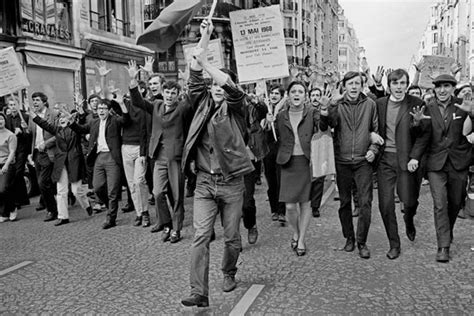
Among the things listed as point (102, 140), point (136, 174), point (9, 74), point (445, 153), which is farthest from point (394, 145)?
point (9, 74)

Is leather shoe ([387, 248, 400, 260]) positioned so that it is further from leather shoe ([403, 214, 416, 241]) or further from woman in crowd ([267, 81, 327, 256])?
woman in crowd ([267, 81, 327, 256])

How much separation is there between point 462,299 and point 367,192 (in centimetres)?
180

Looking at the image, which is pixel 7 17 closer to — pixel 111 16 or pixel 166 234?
pixel 111 16

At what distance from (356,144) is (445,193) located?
3.63ft

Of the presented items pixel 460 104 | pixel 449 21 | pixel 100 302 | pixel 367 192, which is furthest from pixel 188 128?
pixel 449 21

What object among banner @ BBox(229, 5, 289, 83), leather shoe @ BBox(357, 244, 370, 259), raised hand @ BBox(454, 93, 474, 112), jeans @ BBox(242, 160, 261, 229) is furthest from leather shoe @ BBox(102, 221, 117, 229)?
raised hand @ BBox(454, 93, 474, 112)

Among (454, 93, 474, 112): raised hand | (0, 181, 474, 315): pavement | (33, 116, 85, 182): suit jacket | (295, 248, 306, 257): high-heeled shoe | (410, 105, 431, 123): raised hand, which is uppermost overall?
(454, 93, 474, 112): raised hand

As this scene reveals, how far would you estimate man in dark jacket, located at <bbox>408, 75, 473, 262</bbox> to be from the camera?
6137 millimetres

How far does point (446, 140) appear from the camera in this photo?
6.17 meters

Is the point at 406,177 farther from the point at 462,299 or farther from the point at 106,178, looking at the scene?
the point at 106,178

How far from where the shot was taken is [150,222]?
8.59 meters

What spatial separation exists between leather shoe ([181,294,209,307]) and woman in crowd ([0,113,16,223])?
566 cm

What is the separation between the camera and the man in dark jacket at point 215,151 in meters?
4.93

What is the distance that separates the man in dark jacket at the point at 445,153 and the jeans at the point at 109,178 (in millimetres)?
4327
